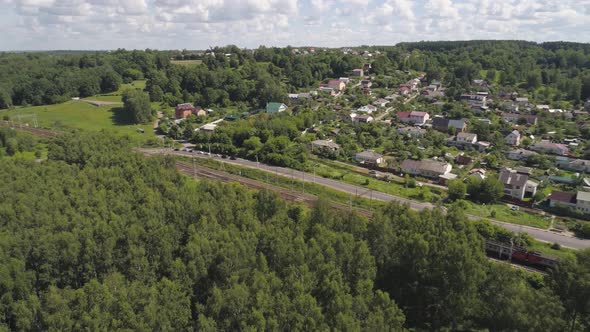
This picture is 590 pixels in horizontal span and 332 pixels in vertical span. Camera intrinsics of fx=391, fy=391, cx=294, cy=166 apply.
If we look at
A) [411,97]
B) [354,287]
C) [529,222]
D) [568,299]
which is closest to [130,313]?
[354,287]

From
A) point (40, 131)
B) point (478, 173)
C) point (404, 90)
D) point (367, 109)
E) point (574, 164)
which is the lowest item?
point (478, 173)

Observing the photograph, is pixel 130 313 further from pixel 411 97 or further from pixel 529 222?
pixel 411 97

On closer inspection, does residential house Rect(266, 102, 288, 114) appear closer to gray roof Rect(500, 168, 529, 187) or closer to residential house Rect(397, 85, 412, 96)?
residential house Rect(397, 85, 412, 96)

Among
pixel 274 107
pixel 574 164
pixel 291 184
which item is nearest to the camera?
pixel 291 184

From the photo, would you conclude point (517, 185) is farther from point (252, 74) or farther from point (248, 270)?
point (252, 74)

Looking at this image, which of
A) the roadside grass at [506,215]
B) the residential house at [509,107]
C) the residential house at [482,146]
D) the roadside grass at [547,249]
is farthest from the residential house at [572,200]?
the residential house at [509,107]

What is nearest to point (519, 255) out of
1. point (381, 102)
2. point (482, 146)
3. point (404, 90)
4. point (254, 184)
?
point (254, 184)

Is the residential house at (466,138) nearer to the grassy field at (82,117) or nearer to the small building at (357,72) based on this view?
the grassy field at (82,117)
